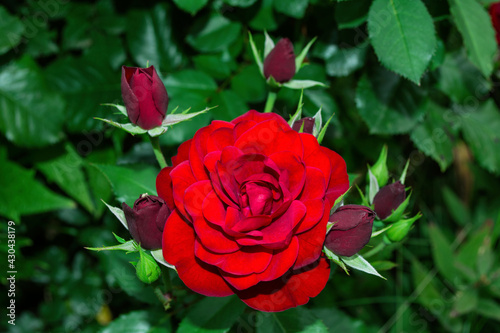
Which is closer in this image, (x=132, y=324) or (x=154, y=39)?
(x=132, y=324)

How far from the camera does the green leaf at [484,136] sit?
133 centimetres

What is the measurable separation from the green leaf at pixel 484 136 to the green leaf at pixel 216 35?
0.76m

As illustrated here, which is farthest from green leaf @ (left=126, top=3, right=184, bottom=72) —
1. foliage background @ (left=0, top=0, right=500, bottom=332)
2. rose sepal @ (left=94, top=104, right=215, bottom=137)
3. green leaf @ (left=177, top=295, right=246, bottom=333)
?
green leaf @ (left=177, top=295, right=246, bottom=333)

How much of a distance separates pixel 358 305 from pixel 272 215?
131 cm

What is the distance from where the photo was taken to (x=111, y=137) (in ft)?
4.17

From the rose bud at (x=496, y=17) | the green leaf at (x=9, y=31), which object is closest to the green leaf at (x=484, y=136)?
the rose bud at (x=496, y=17)

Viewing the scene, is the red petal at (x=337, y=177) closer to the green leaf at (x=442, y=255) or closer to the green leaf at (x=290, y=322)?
the green leaf at (x=290, y=322)

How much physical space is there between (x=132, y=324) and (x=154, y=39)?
744mm

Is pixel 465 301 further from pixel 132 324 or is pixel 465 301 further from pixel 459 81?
pixel 132 324

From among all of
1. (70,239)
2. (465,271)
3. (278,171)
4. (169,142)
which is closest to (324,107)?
(169,142)

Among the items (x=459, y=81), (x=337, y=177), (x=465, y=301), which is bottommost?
(x=465, y=301)

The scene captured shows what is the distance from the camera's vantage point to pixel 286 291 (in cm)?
58

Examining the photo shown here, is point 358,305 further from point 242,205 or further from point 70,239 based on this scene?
point 242,205

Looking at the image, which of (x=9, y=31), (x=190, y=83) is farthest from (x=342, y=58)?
(x=9, y=31)
